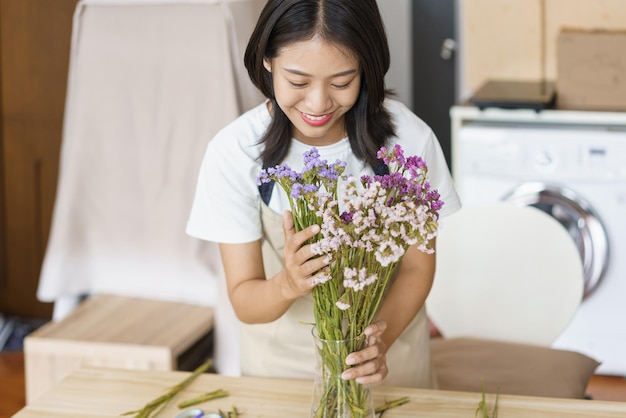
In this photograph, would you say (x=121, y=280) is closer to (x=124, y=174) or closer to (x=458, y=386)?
(x=124, y=174)

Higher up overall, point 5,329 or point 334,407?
point 334,407

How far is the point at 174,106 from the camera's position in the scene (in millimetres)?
2756

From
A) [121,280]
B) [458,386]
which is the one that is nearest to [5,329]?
[121,280]

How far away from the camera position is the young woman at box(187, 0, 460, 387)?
1407mm

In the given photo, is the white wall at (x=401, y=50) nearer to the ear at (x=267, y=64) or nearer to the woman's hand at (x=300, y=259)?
the ear at (x=267, y=64)

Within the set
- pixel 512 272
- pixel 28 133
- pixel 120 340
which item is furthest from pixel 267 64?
pixel 28 133

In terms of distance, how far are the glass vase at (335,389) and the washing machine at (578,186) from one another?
2.17m

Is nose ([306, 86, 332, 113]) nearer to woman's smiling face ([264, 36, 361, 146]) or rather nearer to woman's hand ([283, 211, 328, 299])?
woman's smiling face ([264, 36, 361, 146])

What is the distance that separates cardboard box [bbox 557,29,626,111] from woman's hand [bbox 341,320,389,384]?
2316 millimetres

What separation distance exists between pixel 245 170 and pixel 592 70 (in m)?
2.16

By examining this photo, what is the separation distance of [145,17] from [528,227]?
4.06ft

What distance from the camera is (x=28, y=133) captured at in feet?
12.4

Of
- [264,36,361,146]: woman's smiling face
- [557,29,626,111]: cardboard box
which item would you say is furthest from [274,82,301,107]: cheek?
[557,29,626,111]: cardboard box

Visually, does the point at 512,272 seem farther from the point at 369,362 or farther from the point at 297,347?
the point at 369,362
